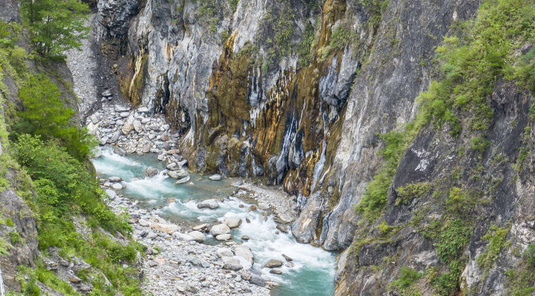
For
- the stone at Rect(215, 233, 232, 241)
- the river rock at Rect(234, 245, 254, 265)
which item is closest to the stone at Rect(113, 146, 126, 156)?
the stone at Rect(215, 233, 232, 241)

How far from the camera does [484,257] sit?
9.98 meters

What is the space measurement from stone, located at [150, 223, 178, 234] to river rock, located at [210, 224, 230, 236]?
2.00 meters

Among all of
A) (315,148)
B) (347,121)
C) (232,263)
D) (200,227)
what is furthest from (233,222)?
(347,121)

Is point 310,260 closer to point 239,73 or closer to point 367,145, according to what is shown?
point 367,145

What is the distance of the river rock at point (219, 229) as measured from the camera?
21.8 m

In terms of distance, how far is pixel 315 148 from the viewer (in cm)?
2445

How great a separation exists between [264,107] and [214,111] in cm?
499

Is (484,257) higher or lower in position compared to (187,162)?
higher

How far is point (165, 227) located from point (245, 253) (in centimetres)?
486

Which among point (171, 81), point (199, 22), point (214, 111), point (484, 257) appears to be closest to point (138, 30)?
point (171, 81)

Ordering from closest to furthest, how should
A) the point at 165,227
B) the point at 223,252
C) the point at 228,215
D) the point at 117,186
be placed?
the point at 223,252 → the point at 165,227 → the point at 228,215 → the point at 117,186

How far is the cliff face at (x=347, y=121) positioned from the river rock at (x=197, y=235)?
507cm

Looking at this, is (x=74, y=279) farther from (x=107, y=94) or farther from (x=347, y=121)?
(x=107, y=94)

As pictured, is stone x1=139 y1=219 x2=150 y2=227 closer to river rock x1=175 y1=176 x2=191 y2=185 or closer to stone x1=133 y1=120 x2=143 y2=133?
river rock x1=175 y1=176 x2=191 y2=185
